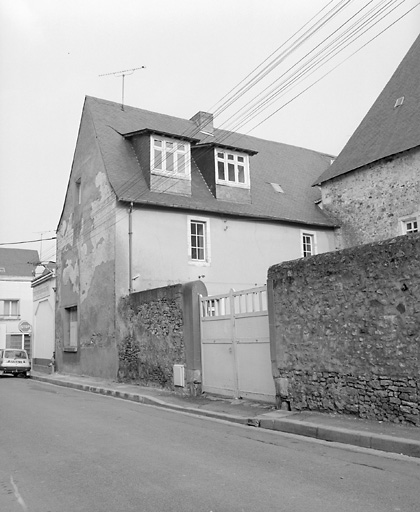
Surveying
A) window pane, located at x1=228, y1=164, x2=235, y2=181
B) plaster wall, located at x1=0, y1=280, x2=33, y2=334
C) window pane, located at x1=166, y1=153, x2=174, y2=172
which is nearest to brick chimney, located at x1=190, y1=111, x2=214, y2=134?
window pane, located at x1=228, y1=164, x2=235, y2=181

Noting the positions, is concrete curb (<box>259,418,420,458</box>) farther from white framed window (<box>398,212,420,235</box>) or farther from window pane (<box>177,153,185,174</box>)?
window pane (<box>177,153,185,174</box>)

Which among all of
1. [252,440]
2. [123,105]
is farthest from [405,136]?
[252,440]

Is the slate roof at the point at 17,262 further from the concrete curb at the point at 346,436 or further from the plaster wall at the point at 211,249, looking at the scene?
the concrete curb at the point at 346,436

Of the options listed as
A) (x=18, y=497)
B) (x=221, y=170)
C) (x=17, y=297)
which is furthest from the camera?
(x=17, y=297)

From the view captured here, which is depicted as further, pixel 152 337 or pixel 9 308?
pixel 9 308

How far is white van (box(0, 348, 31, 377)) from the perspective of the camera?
81.0ft

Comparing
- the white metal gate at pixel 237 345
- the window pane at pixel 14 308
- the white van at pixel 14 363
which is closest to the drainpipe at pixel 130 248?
the white metal gate at pixel 237 345

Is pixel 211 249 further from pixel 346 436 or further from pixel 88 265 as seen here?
pixel 346 436

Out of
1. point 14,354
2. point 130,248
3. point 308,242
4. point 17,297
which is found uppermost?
point 17,297

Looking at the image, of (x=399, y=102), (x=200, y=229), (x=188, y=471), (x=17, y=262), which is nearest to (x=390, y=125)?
(x=399, y=102)

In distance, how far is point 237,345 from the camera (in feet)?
39.2

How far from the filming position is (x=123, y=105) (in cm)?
2447

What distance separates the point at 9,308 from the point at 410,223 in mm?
36833

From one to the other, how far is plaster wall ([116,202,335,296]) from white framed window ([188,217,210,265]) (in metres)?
0.13
